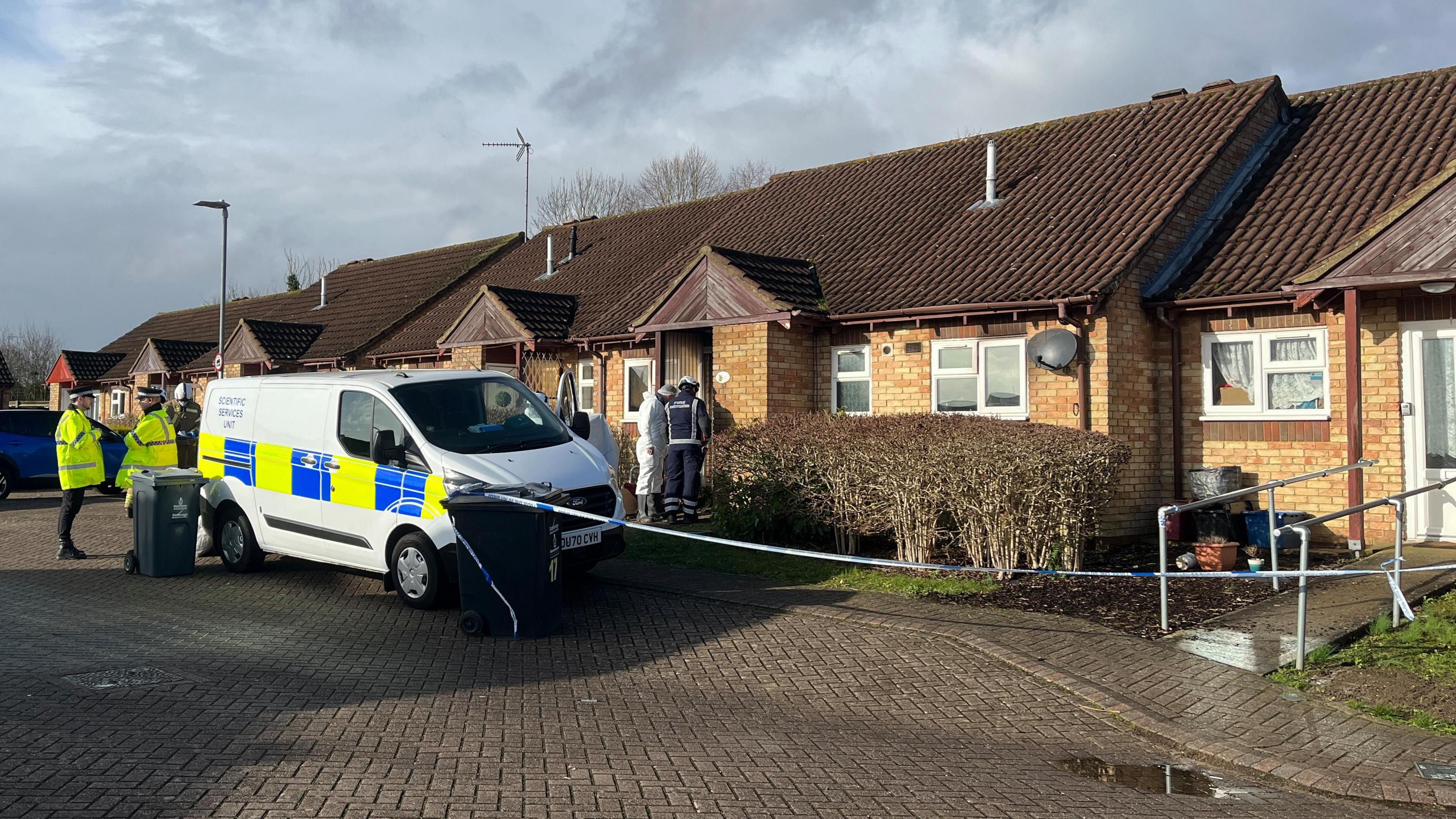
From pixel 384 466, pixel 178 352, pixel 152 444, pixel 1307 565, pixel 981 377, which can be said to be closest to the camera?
pixel 1307 565

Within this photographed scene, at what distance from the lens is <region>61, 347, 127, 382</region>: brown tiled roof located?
1571 inches

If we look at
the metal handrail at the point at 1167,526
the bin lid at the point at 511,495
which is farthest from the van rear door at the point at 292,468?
the metal handrail at the point at 1167,526

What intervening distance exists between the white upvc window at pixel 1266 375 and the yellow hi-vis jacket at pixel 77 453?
13.1 metres

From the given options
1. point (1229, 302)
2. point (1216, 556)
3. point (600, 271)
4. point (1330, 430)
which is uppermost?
point (600, 271)

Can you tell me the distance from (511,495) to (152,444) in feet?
24.6

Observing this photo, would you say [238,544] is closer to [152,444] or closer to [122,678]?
[152,444]

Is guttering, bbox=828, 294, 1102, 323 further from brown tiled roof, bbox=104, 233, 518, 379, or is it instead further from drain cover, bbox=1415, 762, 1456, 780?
brown tiled roof, bbox=104, 233, 518, 379

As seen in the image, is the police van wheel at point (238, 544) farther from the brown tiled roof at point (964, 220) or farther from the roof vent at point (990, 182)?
the roof vent at point (990, 182)

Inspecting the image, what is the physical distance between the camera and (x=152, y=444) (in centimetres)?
1354

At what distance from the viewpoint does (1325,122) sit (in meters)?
15.7

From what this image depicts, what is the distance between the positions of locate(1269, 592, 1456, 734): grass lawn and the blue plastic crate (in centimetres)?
367

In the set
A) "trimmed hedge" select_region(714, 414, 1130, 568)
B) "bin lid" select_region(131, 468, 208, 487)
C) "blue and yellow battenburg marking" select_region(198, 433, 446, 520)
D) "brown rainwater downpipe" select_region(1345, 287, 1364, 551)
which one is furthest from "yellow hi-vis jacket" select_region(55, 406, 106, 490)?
"brown rainwater downpipe" select_region(1345, 287, 1364, 551)

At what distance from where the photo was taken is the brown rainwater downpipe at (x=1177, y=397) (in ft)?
44.1

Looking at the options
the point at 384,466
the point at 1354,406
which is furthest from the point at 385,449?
the point at 1354,406
